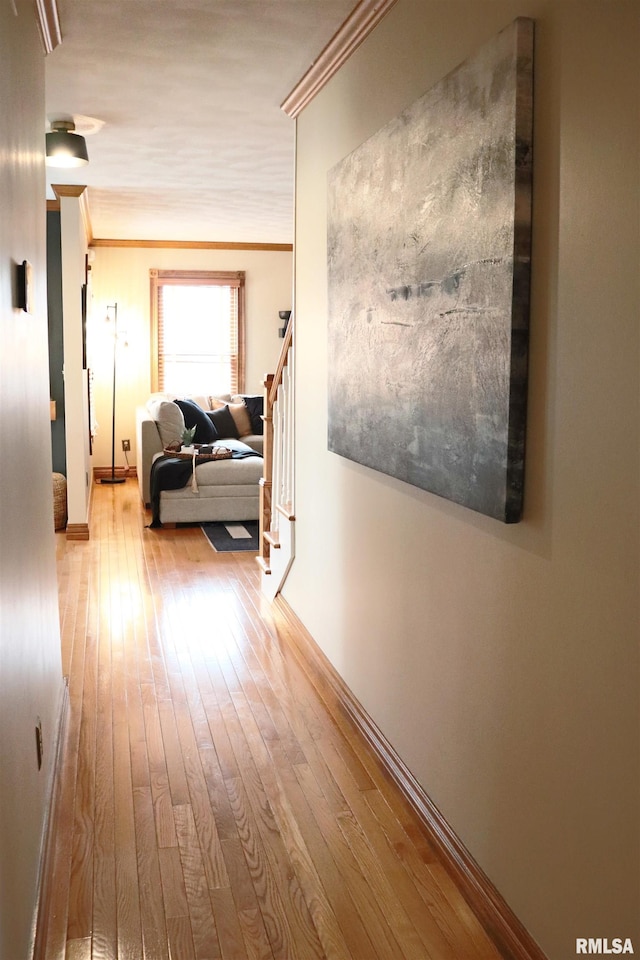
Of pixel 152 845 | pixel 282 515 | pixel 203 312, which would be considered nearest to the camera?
pixel 152 845

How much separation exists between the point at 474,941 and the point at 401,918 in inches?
7.5

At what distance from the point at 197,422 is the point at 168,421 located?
65 centimetres

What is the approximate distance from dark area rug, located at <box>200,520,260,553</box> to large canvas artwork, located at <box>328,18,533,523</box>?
3.39 metres

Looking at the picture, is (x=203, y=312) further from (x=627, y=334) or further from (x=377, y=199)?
(x=627, y=334)

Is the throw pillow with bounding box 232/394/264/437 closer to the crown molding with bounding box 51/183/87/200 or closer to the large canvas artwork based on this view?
the crown molding with bounding box 51/183/87/200

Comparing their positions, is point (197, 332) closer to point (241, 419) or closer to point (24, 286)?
point (241, 419)

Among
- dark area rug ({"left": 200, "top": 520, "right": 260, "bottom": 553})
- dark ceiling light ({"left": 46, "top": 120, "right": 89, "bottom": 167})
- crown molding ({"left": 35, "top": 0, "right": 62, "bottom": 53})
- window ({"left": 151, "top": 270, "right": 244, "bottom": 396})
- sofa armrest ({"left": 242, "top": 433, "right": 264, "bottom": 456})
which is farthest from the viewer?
window ({"left": 151, "top": 270, "right": 244, "bottom": 396})

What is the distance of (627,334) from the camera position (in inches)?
60.8

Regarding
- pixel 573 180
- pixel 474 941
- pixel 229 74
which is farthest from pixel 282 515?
pixel 573 180

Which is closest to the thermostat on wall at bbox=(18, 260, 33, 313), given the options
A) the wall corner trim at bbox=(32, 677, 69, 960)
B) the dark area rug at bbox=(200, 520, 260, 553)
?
the wall corner trim at bbox=(32, 677, 69, 960)

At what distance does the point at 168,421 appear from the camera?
785cm

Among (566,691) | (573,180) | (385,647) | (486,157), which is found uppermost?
(486,157)

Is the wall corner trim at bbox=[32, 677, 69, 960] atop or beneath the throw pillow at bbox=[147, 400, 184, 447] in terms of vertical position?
beneath

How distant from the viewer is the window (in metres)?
9.69
